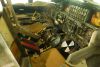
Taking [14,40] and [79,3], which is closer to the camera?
[14,40]

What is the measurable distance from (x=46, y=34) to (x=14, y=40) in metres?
1.06

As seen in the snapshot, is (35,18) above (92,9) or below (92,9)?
below

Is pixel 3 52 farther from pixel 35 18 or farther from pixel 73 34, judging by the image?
pixel 35 18

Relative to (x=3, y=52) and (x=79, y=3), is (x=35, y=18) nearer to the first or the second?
(x=79, y=3)

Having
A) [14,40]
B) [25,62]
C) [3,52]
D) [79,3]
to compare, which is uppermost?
[3,52]

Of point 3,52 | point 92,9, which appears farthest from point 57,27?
point 3,52

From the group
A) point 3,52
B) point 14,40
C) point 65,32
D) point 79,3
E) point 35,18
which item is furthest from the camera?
point 35,18

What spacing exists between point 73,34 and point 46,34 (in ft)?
1.72

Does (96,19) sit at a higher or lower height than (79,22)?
higher

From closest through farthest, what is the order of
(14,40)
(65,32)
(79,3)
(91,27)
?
(14,40)
(91,27)
(79,3)
(65,32)

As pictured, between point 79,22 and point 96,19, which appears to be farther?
point 79,22

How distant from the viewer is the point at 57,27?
11.0ft

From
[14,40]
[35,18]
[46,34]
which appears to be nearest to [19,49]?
[14,40]

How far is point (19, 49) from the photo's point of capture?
2.32 metres
